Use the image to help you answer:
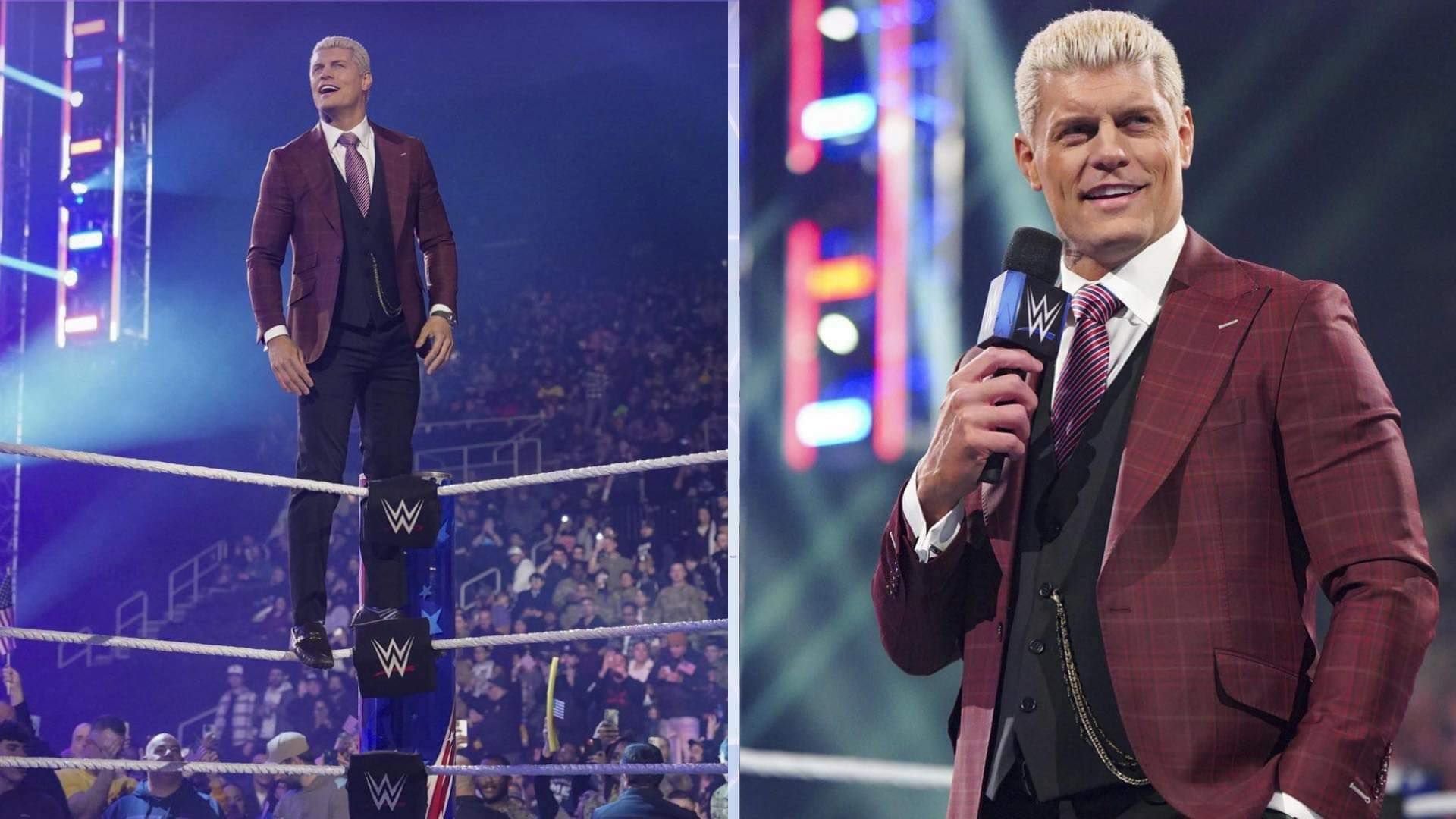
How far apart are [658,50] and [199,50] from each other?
9.30 feet

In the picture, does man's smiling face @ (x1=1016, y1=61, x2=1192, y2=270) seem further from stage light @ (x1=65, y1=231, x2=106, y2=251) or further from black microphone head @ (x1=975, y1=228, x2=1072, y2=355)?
stage light @ (x1=65, y1=231, x2=106, y2=251)

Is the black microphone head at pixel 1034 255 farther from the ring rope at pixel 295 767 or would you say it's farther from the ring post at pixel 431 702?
the ring post at pixel 431 702

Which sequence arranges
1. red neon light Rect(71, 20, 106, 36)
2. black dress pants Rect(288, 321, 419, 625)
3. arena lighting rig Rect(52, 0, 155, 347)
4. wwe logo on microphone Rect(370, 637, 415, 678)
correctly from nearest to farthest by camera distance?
wwe logo on microphone Rect(370, 637, 415, 678) < black dress pants Rect(288, 321, 419, 625) < red neon light Rect(71, 20, 106, 36) < arena lighting rig Rect(52, 0, 155, 347)

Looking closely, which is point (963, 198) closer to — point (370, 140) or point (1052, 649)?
point (1052, 649)

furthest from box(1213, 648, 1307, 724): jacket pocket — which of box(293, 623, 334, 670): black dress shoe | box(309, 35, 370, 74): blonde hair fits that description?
box(309, 35, 370, 74): blonde hair

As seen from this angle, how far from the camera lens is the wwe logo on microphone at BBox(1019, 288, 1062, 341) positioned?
3.71 ft

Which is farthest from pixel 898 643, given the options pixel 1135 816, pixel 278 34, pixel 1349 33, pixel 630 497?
pixel 278 34

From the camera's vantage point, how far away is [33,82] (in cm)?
714

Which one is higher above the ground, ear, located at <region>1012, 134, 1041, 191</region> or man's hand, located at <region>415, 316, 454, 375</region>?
man's hand, located at <region>415, 316, 454, 375</region>

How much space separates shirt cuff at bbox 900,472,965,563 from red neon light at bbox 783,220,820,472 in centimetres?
107

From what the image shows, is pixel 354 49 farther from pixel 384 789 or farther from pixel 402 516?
pixel 384 789

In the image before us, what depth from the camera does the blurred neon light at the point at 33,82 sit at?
7.13m

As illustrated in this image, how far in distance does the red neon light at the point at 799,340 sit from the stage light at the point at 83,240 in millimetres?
6252

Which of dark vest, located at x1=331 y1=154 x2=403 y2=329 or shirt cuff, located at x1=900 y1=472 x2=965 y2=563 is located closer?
shirt cuff, located at x1=900 y1=472 x2=965 y2=563
